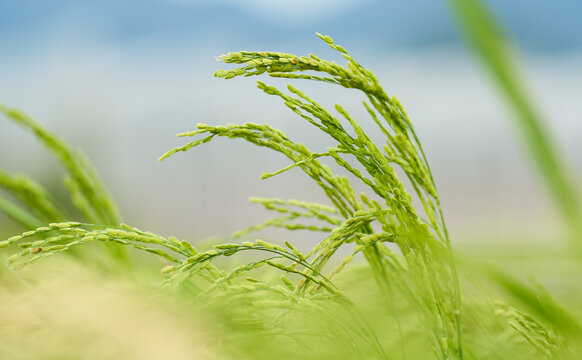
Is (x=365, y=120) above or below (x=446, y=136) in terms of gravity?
above

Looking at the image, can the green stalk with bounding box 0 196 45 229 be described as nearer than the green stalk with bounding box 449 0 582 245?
No

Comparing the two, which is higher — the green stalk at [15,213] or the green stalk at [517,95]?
the green stalk at [15,213]

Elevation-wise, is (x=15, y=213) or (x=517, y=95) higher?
(x=15, y=213)

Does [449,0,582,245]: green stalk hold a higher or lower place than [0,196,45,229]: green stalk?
lower

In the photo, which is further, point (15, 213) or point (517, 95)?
point (15, 213)

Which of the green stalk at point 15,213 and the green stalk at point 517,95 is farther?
the green stalk at point 15,213

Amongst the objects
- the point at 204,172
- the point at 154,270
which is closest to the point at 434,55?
the point at 204,172

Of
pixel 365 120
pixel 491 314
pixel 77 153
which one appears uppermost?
pixel 365 120

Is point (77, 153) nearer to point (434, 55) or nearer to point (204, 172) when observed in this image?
point (204, 172)
